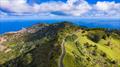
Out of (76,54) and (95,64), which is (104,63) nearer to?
(95,64)

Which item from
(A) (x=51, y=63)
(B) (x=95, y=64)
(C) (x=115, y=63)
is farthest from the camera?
(C) (x=115, y=63)

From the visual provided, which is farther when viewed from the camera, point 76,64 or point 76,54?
point 76,54

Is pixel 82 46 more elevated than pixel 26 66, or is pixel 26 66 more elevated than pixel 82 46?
pixel 82 46

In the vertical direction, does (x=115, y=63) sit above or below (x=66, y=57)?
below

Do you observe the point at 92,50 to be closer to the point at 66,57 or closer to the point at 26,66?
the point at 66,57

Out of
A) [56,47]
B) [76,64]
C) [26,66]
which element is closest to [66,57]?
[76,64]

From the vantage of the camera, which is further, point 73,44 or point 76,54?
point 73,44

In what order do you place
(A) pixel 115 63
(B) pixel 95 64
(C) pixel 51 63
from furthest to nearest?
(A) pixel 115 63 → (B) pixel 95 64 → (C) pixel 51 63

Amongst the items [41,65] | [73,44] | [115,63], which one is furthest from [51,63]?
[115,63]
